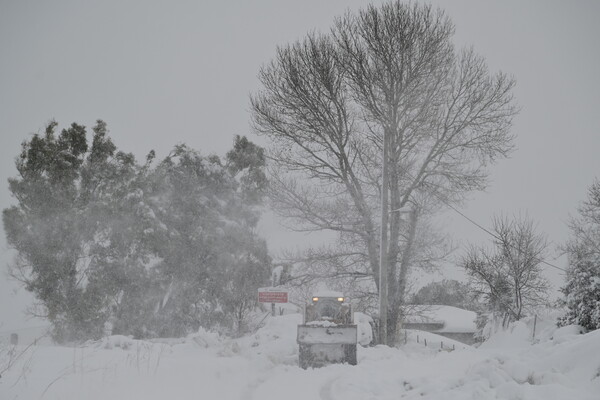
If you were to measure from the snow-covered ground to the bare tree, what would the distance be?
7.75 metres

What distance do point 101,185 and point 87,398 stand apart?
19.9 meters

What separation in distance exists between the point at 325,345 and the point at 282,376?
2983 millimetres

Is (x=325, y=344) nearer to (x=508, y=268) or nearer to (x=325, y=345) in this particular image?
(x=325, y=345)

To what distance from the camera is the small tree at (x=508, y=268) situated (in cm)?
2434

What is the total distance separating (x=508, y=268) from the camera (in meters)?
25.0

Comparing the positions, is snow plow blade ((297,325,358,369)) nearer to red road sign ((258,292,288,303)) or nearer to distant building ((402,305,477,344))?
red road sign ((258,292,288,303))

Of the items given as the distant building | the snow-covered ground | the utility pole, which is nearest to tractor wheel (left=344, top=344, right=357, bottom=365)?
the snow-covered ground

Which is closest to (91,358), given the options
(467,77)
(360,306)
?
(360,306)

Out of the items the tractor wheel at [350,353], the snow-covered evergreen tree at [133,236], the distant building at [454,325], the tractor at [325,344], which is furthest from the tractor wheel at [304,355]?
the distant building at [454,325]

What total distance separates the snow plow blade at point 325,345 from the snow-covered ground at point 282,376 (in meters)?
0.90

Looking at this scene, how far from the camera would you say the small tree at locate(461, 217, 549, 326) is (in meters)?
24.3

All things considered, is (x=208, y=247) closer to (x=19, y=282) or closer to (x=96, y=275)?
(x=96, y=275)

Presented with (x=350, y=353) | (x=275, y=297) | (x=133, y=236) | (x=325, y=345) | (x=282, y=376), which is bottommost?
(x=282, y=376)

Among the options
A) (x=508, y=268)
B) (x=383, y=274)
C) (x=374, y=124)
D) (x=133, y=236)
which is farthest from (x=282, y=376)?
(x=508, y=268)
